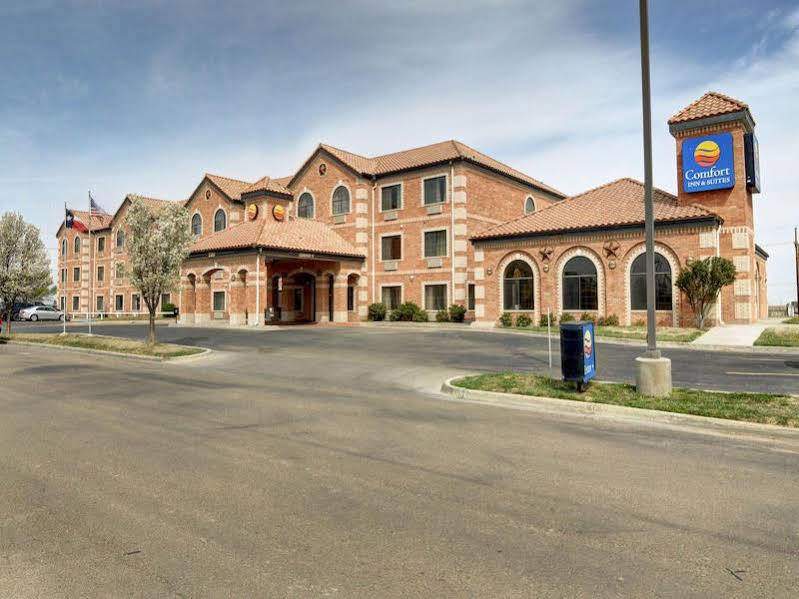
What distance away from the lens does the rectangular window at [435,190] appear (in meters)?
35.5

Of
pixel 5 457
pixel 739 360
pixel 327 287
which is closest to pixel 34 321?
pixel 327 287

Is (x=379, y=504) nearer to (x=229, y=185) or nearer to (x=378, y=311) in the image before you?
(x=378, y=311)

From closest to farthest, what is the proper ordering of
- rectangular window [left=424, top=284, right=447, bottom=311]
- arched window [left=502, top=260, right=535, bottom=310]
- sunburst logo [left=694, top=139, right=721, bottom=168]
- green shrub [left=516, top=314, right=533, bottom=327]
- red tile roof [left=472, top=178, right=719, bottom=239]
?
red tile roof [left=472, top=178, right=719, bottom=239], sunburst logo [left=694, top=139, right=721, bottom=168], green shrub [left=516, top=314, right=533, bottom=327], arched window [left=502, top=260, right=535, bottom=310], rectangular window [left=424, top=284, right=447, bottom=311]

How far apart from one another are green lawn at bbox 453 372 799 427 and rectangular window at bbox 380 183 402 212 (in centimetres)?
2730

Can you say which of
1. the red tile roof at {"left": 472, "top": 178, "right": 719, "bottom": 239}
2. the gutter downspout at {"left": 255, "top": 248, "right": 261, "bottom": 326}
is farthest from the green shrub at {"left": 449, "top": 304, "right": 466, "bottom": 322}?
the gutter downspout at {"left": 255, "top": 248, "right": 261, "bottom": 326}

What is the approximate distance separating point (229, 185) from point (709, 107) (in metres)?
35.9

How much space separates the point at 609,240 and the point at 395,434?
908 inches

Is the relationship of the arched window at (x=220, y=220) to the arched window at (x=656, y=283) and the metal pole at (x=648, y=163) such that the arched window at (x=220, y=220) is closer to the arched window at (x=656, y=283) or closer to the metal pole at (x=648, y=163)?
the arched window at (x=656, y=283)

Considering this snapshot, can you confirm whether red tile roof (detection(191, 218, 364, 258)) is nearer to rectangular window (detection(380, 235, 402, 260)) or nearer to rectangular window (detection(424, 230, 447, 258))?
rectangular window (detection(380, 235, 402, 260))

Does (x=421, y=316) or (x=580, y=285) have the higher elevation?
(x=580, y=285)

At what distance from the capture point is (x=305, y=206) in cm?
4194

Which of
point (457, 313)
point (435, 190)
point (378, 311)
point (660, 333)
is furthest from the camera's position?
point (378, 311)

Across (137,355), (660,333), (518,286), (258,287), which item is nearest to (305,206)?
(258,287)

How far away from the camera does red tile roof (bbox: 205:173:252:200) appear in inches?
1753
